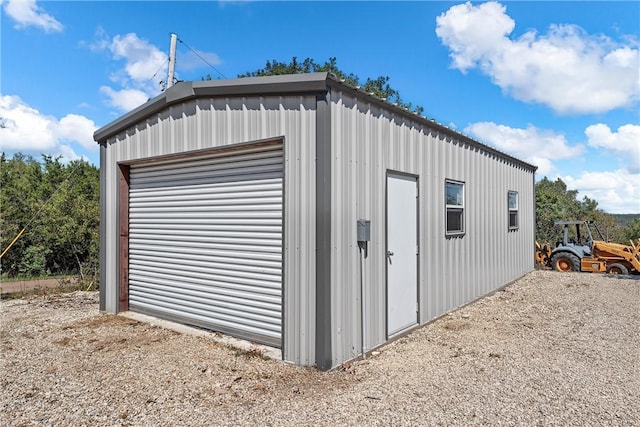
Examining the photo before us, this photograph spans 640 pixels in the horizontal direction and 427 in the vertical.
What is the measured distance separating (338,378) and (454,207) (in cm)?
395

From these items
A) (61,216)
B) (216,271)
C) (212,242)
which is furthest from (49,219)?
(216,271)

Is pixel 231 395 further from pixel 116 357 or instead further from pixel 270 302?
pixel 116 357

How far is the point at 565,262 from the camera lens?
446 inches

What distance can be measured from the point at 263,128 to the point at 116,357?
3.10 meters

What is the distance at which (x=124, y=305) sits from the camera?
6480 mm

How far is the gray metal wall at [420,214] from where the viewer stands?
399 cm

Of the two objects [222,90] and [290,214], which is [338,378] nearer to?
[290,214]

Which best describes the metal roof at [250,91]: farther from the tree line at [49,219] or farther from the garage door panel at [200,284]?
the tree line at [49,219]

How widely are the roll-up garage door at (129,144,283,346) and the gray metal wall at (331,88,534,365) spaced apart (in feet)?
2.81

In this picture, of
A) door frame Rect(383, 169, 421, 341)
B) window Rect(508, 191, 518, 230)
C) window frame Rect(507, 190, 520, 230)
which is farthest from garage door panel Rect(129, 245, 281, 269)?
window Rect(508, 191, 518, 230)

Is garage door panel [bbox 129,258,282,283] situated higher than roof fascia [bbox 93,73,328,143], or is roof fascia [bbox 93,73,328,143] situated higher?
roof fascia [bbox 93,73,328,143]

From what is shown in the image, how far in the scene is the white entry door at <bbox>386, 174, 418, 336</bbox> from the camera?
4777 mm

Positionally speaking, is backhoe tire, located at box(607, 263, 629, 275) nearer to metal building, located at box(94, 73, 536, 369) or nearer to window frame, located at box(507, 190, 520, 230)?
window frame, located at box(507, 190, 520, 230)

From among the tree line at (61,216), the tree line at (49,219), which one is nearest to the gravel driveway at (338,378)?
the tree line at (61,216)
